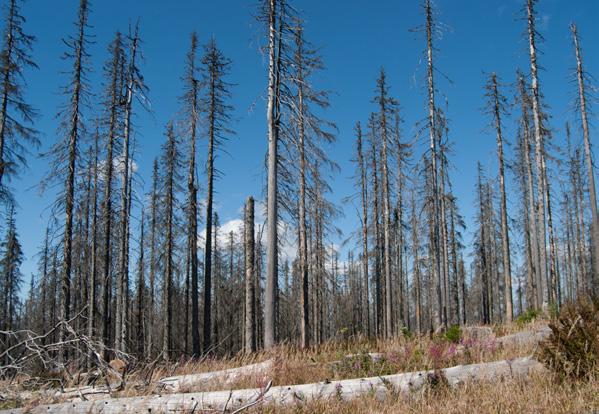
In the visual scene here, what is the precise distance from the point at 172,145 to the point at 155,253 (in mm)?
8875

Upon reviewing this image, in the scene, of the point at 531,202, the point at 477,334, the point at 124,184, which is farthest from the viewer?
the point at 531,202

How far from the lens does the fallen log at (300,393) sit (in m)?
4.84

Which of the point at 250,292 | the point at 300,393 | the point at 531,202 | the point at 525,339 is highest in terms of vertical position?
the point at 531,202

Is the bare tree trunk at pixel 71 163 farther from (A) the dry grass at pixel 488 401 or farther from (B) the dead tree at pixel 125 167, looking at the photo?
(A) the dry grass at pixel 488 401

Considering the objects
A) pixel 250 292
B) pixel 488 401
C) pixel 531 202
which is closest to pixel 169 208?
pixel 250 292

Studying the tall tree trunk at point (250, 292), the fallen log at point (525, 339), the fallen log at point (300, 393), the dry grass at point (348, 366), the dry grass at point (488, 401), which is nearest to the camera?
the dry grass at point (488, 401)

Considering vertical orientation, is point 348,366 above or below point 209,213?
below

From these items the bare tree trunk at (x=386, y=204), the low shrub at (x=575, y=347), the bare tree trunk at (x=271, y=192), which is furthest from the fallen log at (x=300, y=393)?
the bare tree trunk at (x=386, y=204)

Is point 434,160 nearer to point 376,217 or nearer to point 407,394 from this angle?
point 376,217

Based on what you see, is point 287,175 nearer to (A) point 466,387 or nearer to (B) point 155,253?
(A) point 466,387

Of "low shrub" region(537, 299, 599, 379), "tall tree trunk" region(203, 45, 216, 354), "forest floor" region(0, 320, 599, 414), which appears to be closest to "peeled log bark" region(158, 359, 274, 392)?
"forest floor" region(0, 320, 599, 414)

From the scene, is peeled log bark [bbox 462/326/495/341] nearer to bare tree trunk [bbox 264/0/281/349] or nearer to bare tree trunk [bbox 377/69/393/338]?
bare tree trunk [bbox 264/0/281/349]

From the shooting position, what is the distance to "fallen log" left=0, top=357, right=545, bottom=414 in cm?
484

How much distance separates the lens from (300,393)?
5.20 meters
